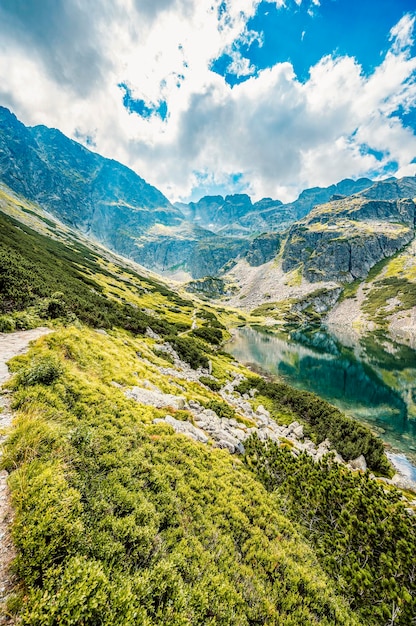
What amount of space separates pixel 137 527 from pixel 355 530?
9.01 metres

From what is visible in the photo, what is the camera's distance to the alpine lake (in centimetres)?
3306

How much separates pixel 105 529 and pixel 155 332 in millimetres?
38887

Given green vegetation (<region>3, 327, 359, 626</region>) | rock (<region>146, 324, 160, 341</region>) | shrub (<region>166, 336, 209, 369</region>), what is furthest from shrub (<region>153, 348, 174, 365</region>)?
green vegetation (<region>3, 327, 359, 626</region>)

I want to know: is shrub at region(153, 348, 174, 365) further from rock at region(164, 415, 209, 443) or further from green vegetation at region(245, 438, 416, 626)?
green vegetation at region(245, 438, 416, 626)

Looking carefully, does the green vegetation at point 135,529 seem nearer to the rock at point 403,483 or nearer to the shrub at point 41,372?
the shrub at point 41,372

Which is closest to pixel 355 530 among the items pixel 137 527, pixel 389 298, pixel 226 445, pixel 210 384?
pixel 226 445

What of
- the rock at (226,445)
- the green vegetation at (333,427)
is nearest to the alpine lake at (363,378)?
the green vegetation at (333,427)

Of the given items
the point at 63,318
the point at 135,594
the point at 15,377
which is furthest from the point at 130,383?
the point at 135,594

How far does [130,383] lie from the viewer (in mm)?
17719

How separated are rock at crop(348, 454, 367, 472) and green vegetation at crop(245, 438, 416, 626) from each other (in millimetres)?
10079

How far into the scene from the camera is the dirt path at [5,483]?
4586 millimetres

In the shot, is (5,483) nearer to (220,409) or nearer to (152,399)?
(152,399)

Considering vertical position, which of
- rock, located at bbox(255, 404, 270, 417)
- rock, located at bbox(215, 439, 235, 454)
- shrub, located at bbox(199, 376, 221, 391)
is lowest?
shrub, located at bbox(199, 376, 221, 391)

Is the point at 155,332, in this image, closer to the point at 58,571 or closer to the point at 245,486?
the point at 245,486
